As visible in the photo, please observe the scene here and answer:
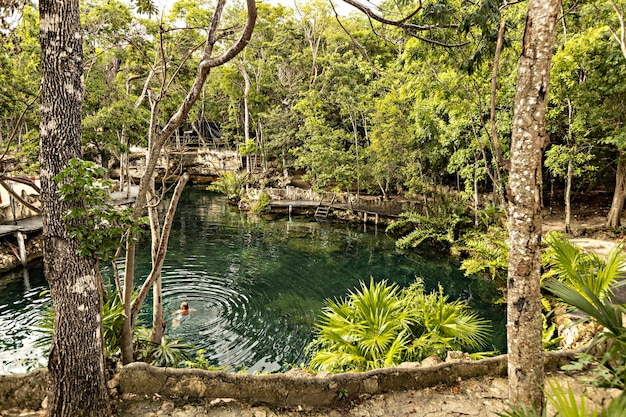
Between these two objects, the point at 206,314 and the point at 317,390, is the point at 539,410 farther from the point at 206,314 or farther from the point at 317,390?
the point at 206,314

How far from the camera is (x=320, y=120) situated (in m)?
19.9

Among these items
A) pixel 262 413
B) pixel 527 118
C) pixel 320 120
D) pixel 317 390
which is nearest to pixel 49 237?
pixel 262 413

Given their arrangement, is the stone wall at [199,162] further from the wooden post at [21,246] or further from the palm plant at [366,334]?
the palm plant at [366,334]

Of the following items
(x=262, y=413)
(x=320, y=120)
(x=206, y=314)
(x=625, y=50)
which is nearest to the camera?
(x=262, y=413)

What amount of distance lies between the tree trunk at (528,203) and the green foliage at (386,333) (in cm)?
181

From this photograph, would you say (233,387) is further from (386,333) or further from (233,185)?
(233,185)

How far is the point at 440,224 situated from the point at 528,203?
12214mm

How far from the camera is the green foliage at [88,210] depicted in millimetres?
2924

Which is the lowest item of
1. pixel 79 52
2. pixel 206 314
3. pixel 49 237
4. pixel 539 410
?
pixel 206 314

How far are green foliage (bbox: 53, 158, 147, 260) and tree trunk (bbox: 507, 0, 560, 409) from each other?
10.9ft

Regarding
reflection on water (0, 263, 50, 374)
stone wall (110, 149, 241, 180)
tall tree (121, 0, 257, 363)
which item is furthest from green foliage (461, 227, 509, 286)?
stone wall (110, 149, 241, 180)

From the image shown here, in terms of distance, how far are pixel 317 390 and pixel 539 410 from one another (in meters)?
1.93

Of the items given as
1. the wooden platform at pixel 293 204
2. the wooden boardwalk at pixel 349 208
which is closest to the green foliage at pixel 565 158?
the wooden boardwalk at pixel 349 208

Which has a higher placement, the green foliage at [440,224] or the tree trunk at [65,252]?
the tree trunk at [65,252]
